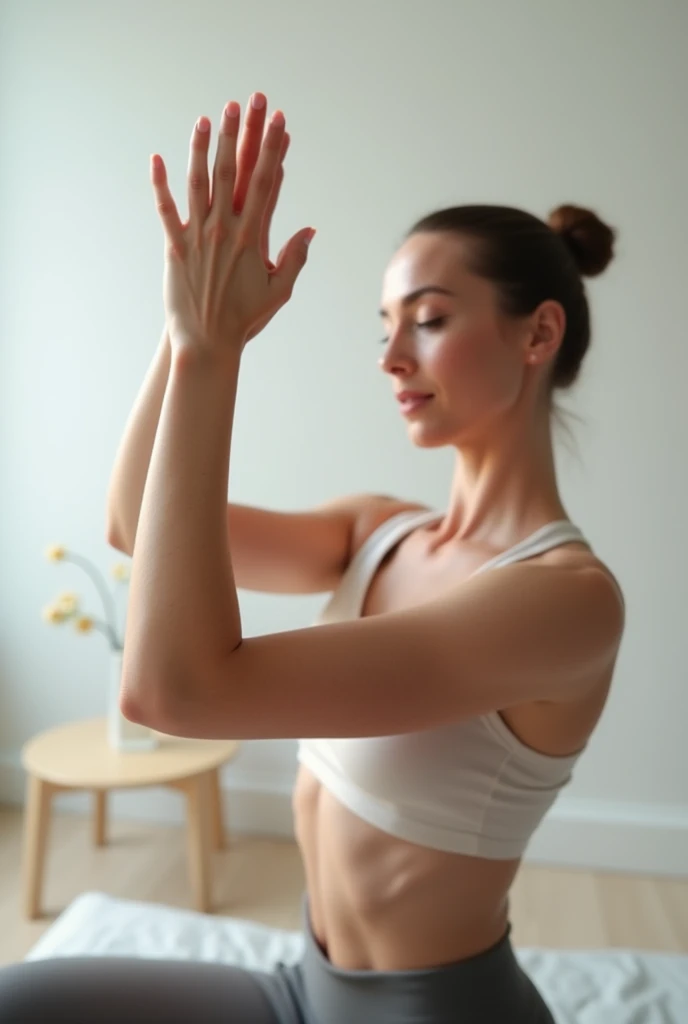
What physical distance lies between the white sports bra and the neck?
0.07 meters

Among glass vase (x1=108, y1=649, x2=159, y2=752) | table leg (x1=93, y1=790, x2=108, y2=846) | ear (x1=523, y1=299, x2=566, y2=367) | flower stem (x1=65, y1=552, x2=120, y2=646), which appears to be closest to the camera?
ear (x1=523, y1=299, x2=566, y2=367)

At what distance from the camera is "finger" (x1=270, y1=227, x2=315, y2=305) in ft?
2.31

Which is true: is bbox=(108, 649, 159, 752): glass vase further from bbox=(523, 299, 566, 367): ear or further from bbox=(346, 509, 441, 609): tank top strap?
bbox=(523, 299, 566, 367): ear

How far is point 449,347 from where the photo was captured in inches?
36.2

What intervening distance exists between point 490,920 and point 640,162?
81.7 inches

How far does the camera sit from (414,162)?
2496 mm

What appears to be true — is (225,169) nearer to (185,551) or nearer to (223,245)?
(223,245)

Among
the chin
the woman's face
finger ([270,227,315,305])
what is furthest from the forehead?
finger ([270,227,315,305])

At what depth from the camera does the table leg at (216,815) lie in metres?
2.57

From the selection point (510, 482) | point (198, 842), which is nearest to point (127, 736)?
point (198, 842)

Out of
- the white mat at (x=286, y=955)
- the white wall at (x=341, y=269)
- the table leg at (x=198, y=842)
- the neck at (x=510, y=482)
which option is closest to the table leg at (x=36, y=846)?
the table leg at (x=198, y=842)

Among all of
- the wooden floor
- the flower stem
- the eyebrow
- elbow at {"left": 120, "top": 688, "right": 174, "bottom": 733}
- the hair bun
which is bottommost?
the wooden floor

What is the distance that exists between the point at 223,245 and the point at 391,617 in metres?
0.31

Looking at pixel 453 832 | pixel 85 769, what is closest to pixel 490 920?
pixel 453 832
